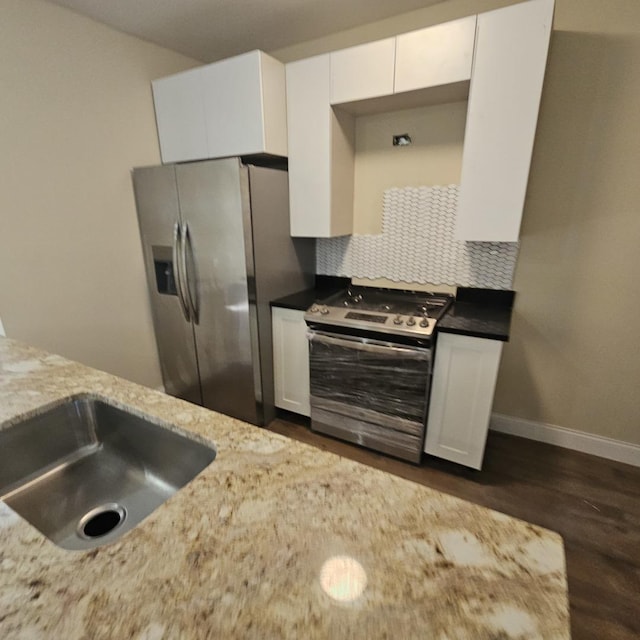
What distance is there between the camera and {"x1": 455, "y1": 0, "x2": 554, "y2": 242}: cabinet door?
155 centimetres

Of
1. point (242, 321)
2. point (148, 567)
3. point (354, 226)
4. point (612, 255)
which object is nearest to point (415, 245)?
point (354, 226)

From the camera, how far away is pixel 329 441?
2381 millimetres

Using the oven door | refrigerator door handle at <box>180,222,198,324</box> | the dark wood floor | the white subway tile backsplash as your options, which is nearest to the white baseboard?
the dark wood floor

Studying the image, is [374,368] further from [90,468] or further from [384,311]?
[90,468]

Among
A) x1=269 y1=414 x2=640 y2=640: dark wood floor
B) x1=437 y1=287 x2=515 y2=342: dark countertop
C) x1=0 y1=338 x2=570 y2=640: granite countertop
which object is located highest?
x1=437 y1=287 x2=515 y2=342: dark countertop

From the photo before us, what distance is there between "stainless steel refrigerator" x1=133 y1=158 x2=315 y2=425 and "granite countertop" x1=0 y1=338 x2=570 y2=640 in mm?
1535

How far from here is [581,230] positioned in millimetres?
1972

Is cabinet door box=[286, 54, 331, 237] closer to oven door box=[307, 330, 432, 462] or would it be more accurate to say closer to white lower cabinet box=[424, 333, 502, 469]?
oven door box=[307, 330, 432, 462]

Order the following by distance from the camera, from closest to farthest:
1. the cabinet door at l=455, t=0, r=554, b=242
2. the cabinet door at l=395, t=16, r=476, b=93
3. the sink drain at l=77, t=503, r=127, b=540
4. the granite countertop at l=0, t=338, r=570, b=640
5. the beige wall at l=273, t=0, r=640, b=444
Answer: the granite countertop at l=0, t=338, r=570, b=640, the sink drain at l=77, t=503, r=127, b=540, the cabinet door at l=455, t=0, r=554, b=242, the cabinet door at l=395, t=16, r=476, b=93, the beige wall at l=273, t=0, r=640, b=444

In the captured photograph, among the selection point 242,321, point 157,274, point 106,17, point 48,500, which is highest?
point 106,17

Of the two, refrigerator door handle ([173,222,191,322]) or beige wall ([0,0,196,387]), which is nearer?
beige wall ([0,0,196,387])

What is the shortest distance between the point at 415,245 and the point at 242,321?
125cm

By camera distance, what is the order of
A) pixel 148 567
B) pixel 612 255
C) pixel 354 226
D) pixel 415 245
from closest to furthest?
pixel 148 567, pixel 612 255, pixel 415 245, pixel 354 226

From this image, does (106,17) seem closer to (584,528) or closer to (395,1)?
(395,1)
